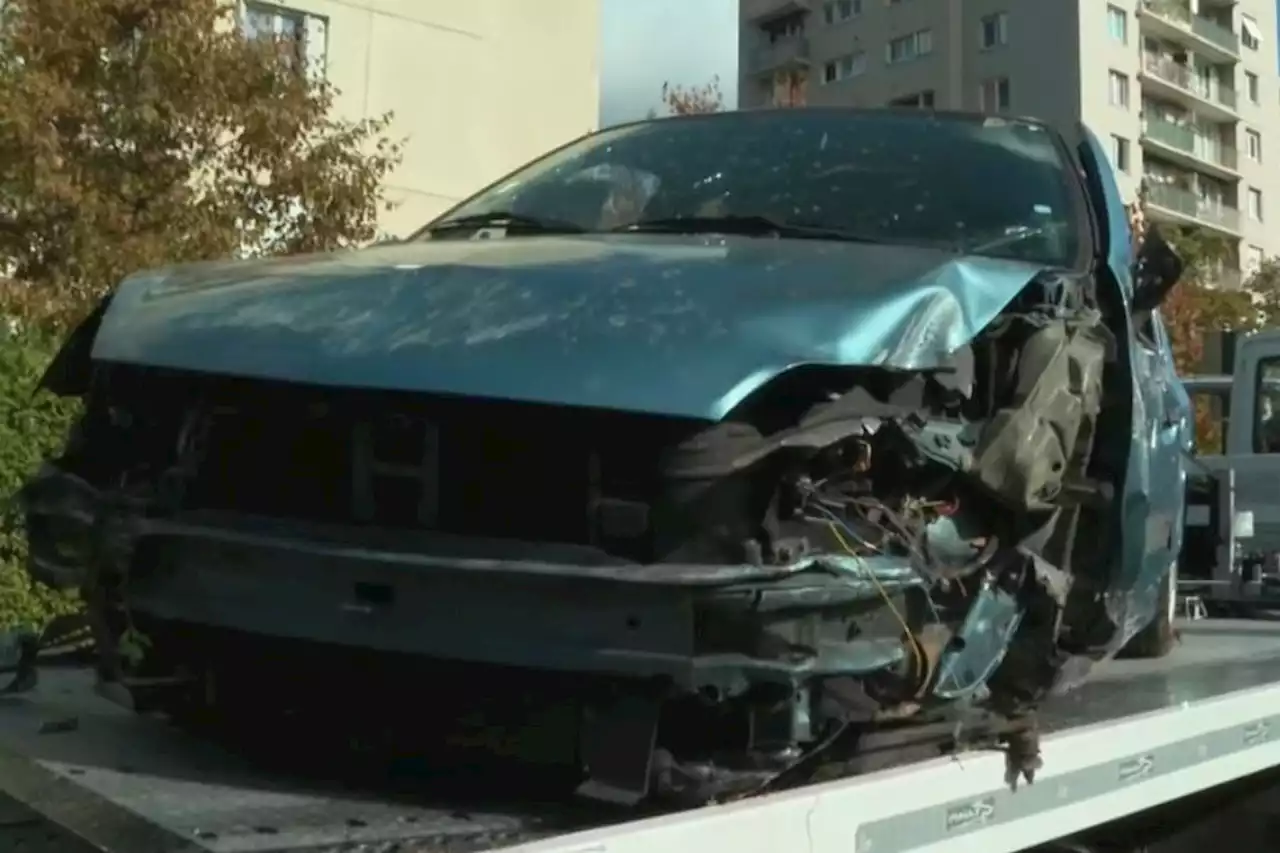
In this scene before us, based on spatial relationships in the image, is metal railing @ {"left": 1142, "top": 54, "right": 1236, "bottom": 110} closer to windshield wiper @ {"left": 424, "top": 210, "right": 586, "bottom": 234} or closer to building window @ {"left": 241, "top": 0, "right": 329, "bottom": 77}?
building window @ {"left": 241, "top": 0, "right": 329, "bottom": 77}

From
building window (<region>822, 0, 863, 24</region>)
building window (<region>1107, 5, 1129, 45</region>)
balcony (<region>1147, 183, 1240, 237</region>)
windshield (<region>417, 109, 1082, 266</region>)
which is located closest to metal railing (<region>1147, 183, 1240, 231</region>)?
balcony (<region>1147, 183, 1240, 237</region>)

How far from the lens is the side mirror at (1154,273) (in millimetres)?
4266

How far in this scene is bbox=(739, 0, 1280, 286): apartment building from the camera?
49.2 metres

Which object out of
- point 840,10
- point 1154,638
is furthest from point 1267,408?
point 840,10

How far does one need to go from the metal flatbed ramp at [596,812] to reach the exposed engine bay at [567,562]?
0.12 meters

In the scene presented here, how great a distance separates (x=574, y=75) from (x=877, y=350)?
19344 mm

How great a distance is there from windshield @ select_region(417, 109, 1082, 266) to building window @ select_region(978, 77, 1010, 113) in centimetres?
4680

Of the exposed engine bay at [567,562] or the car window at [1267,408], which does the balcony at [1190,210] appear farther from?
the exposed engine bay at [567,562]

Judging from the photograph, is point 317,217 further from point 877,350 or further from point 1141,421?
point 877,350

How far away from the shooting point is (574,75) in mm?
21703

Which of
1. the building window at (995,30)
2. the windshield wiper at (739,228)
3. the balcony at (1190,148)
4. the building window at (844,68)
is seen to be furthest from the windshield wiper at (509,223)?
the building window at (844,68)

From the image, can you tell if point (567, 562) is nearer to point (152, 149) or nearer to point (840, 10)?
point (152, 149)

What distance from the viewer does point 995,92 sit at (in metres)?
50.3

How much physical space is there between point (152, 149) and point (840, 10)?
49061mm
